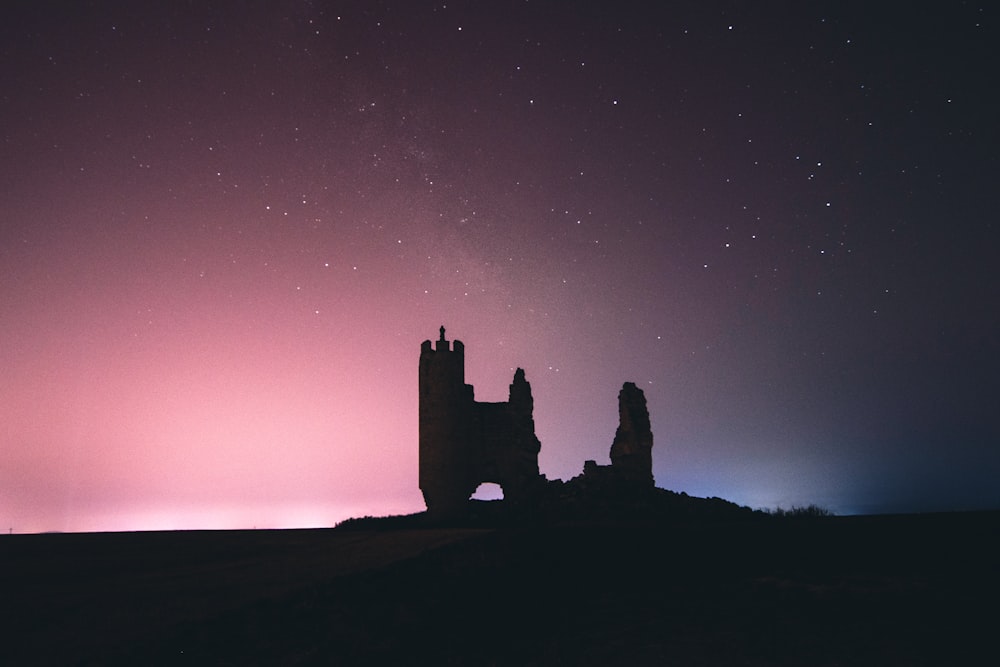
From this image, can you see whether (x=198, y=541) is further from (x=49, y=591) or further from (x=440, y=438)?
(x=440, y=438)

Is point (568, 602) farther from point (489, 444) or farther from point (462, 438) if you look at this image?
point (489, 444)

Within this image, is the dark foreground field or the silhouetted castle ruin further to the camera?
the silhouetted castle ruin

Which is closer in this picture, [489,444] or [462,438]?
[462,438]

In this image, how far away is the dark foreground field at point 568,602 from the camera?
7.36 meters

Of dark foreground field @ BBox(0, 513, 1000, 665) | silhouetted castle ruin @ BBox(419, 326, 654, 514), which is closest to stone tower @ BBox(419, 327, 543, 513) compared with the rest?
silhouetted castle ruin @ BBox(419, 326, 654, 514)

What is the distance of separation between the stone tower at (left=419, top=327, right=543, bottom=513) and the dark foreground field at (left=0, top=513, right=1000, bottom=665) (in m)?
13.8

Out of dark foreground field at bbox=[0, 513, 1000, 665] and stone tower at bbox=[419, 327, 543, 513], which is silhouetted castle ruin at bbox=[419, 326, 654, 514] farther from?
dark foreground field at bbox=[0, 513, 1000, 665]

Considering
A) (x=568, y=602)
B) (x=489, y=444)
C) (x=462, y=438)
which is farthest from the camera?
(x=489, y=444)

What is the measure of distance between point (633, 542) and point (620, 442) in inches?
711

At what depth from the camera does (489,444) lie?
29.6 m

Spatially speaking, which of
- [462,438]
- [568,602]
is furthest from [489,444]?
[568,602]

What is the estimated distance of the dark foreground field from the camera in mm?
7355

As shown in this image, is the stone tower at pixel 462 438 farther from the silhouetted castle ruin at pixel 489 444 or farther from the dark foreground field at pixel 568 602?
the dark foreground field at pixel 568 602

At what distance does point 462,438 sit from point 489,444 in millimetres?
1379
